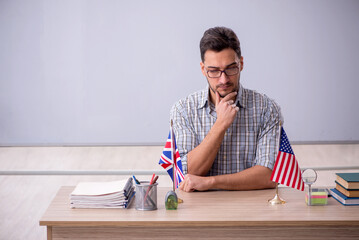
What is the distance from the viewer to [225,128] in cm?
262

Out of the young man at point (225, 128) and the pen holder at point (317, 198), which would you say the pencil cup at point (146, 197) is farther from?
the pen holder at point (317, 198)

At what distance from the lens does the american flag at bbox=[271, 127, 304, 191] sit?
230 cm

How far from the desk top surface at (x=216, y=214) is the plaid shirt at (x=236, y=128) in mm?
388

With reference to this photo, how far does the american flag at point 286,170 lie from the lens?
2.30 m

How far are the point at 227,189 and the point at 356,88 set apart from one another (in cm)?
266

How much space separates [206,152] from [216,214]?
52cm

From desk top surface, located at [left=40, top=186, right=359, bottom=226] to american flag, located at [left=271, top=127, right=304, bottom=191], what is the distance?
3.6 inches

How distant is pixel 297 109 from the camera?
15.5ft

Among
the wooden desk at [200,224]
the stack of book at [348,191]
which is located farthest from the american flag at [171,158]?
the stack of book at [348,191]

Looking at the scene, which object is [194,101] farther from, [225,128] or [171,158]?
[171,158]

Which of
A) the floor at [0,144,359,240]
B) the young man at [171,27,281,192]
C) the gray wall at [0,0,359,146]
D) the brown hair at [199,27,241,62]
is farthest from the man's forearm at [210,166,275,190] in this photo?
the floor at [0,144,359,240]

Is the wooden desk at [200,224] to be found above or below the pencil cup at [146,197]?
below

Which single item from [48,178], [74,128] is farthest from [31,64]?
[48,178]

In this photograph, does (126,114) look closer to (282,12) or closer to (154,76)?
(154,76)
